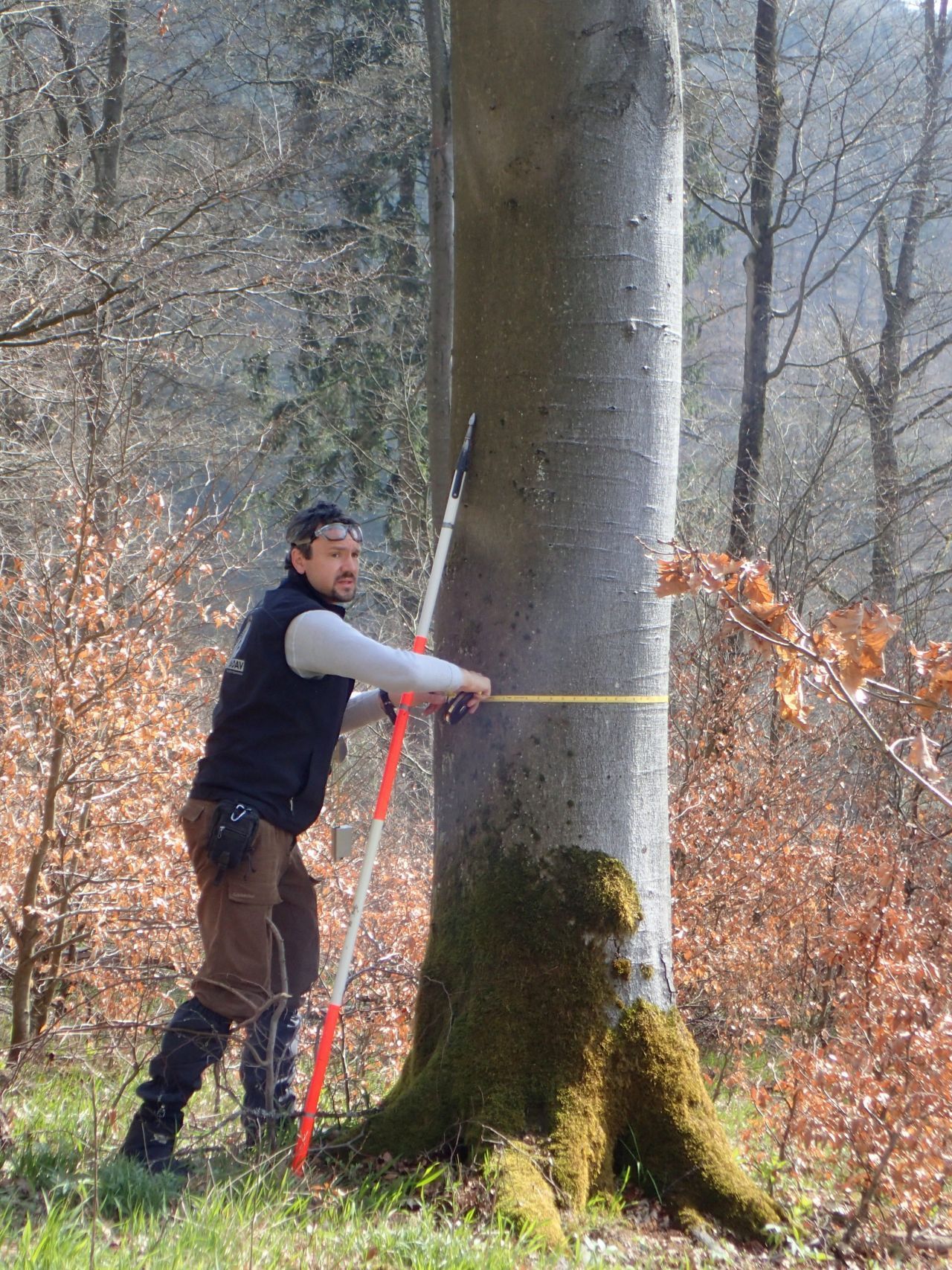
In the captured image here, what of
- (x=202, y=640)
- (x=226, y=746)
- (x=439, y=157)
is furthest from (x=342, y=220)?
(x=226, y=746)

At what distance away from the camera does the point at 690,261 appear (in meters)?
17.1

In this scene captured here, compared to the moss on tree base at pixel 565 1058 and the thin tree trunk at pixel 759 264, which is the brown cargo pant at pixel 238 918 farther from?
the thin tree trunk at pixel 759 264

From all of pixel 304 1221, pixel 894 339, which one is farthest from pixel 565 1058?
pixel 894 339

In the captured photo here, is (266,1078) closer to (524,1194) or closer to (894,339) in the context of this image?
(524,1194)

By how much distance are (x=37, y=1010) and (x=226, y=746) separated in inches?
124

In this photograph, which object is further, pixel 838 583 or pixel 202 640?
pixel 838 583

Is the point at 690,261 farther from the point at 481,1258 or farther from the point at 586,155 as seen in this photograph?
the point at 481,1258

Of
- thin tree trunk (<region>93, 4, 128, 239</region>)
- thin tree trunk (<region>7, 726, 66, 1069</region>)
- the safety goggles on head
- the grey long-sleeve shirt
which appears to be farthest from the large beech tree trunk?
thin tree trunk (<region>93, 4, 128, 239</region>)

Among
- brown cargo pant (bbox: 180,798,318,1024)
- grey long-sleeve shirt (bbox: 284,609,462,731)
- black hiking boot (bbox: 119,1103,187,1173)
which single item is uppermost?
grey long-sleeve shirt (bbox: 284,609,462,731)

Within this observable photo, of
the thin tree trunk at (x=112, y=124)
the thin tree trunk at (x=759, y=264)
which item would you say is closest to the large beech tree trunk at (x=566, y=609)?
the thin tree trunk at (x=112, y=124)

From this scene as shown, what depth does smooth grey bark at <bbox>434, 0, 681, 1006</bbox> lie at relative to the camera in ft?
11.5

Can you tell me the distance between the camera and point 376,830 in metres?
3.62

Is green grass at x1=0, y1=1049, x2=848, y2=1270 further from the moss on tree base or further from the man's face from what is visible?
the man's face

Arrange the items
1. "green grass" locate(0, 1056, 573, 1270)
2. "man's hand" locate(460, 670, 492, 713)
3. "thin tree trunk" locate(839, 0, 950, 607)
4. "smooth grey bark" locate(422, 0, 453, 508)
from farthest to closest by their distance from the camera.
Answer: "thin tree trunk" locate(839, 0, 950, 607) < "smooth grey bark" locate(422, 0, 453, 508) < "man's hand" locate(460, 670, 492, 713) < "green grass" locate(0, 1056, 573, 1270)
